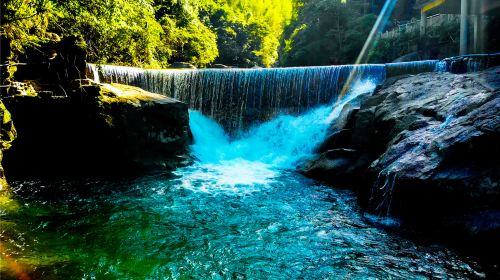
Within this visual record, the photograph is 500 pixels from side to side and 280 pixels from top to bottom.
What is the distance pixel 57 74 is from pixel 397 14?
2815 centimetres

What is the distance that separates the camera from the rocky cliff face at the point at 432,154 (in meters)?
5.00

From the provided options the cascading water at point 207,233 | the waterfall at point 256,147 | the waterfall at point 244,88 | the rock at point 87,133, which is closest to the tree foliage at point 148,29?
the rock at point 87,133

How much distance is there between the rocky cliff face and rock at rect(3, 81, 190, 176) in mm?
4929

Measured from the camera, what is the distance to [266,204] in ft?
23.3

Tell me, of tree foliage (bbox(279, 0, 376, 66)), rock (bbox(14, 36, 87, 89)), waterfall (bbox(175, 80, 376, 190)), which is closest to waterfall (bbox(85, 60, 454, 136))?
waterfall (bbox(175, 80, 376, 190))

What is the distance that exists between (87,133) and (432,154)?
8383 mm

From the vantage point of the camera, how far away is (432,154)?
19.1 feet

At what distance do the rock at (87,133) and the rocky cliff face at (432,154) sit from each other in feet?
16.2

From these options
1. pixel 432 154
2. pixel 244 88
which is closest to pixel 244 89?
pixel 244 88

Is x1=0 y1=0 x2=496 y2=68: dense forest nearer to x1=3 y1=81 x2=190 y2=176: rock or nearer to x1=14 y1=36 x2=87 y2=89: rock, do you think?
x1=14 y1=36 x2=87 y2=89: rock

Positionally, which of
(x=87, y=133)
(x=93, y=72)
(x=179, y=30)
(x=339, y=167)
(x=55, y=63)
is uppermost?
(x=179, y=30)

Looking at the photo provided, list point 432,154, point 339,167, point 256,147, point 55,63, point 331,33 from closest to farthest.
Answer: point 432,154 → point 339,167 → point 55,63 → point 256,147 → point 331,33

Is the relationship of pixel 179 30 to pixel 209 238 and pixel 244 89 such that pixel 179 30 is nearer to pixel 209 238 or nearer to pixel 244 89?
pixel 244 89

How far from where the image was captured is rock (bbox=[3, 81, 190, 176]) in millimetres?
8961
